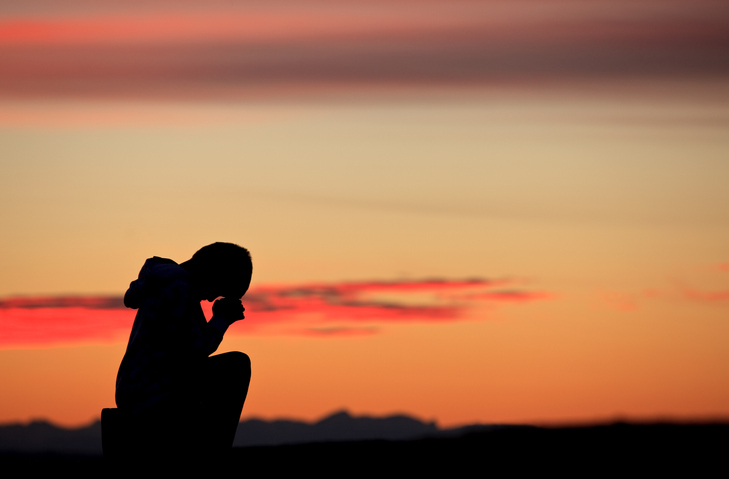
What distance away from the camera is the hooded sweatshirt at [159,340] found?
228 inches

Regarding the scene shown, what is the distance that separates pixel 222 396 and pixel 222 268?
82 centimetres

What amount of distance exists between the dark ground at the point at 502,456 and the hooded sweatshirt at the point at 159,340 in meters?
→ 0.83

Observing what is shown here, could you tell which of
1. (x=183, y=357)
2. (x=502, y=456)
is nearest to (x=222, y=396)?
(x=183, y=357)

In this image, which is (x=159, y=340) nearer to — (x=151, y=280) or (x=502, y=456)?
(x=151, y=280)

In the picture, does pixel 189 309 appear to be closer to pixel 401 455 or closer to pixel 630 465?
pixel 401 455

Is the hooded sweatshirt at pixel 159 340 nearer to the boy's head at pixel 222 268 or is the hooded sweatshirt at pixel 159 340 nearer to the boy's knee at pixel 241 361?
the boy's head at pixel 222 268

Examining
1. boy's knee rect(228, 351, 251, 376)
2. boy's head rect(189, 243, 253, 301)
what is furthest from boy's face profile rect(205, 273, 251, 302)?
boy's knee rect(228, 351, 251, 376)

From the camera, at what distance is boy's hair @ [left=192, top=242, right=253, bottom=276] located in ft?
19.4

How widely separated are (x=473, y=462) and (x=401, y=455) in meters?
0.63

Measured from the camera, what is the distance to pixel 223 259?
19.4 feet

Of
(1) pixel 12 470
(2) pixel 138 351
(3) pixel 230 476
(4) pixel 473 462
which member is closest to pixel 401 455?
(4) pixel 473 462

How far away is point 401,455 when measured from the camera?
7.61 metres

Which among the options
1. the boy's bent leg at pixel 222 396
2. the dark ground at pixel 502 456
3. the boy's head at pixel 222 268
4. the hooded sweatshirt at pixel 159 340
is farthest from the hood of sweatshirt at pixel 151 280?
the dark ground at pixel 502 456

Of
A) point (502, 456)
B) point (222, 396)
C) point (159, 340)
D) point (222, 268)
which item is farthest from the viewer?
point (502, 456)
